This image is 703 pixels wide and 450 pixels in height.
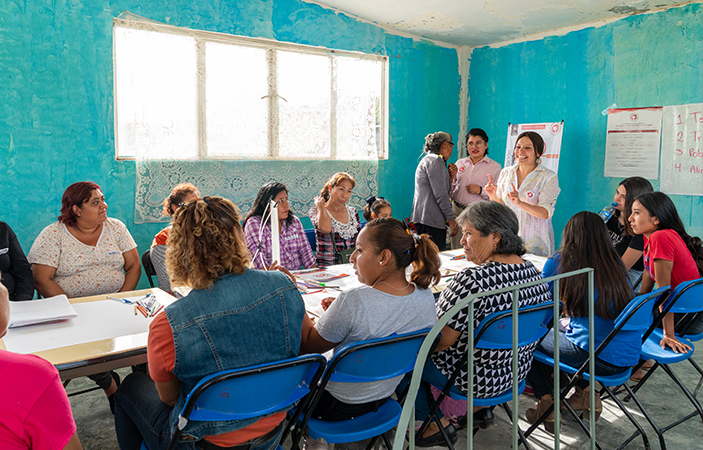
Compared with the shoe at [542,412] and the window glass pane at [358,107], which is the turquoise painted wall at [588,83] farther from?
the shoe at [542,412]

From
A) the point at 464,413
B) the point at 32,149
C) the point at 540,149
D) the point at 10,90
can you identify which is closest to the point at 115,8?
the point at 10,90

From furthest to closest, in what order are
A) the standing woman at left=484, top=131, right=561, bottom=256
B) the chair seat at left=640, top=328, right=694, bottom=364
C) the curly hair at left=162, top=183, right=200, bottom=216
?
the standing woman at left=484, top=131, right=561, bottom=256, the curly hair at left=162, top=183, right=200, bottom=216, the chair seat at left=640, top=328, right=694, bottom=364

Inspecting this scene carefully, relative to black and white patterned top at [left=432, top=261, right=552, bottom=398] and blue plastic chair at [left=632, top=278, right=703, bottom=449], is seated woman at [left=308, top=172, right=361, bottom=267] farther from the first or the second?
blue plastic chair at [left=632, top=278, right=703, bottom=449]

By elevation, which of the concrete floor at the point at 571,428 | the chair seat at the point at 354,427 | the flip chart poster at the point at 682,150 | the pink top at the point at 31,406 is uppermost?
the flip chart poster at the point at 682,150

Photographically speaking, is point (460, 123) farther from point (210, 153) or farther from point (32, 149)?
point (32, 149)

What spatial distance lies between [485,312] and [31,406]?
4.84 ft

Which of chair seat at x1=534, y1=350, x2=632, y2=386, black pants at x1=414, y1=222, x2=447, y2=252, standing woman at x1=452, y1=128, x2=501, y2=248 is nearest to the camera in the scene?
chair seat at x1=534, y1=350, x2=632, y2=386

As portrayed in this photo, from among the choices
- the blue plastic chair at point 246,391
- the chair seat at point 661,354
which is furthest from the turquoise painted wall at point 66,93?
the chair seat at point 661,354

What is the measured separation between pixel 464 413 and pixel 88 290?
2.21m

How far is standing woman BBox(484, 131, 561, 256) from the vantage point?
390 cm

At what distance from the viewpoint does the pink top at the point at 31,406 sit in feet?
3.07

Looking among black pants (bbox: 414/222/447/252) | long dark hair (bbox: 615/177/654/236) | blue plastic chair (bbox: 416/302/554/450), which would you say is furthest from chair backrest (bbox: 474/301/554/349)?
black pants (bbox: 414/222/447/252)

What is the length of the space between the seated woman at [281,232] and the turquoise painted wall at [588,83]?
10.9 ft

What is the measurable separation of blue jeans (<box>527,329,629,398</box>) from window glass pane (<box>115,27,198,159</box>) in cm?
338
